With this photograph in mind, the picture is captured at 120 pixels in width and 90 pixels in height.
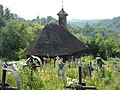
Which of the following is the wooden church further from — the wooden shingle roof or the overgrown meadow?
the overgrown meadow

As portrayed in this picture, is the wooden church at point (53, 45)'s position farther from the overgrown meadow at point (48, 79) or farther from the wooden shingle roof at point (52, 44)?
the overgrown meadow at point (48, 79)

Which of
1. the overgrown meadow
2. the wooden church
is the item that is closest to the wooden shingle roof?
the wooden church

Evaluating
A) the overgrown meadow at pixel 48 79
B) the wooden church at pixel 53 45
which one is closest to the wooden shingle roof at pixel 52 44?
the wooden church at pixel 53 45

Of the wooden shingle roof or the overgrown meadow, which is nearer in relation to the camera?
the overgrown meadow

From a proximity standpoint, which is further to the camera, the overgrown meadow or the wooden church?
the wooden church

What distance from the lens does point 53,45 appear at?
87.5ft

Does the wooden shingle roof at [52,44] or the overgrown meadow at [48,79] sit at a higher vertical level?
the wooden shingle roof at [52,44]

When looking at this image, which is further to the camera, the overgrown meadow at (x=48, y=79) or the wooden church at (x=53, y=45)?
the wooden church at (x=53, y=45)

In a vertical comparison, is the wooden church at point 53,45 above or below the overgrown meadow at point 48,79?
above

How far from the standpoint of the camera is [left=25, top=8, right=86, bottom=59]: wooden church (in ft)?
84.9

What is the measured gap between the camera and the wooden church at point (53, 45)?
25891 mm

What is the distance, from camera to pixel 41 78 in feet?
24.0

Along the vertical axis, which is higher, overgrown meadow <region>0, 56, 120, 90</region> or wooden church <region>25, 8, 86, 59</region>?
wooden church <region>25, 8, 86, 59</region>

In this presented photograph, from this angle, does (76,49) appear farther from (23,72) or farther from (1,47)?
(1,47)
